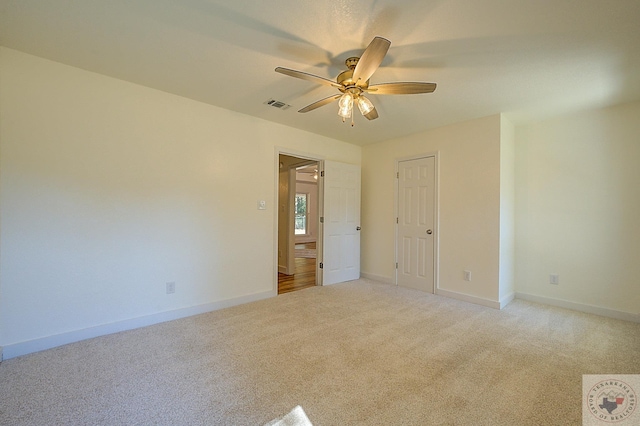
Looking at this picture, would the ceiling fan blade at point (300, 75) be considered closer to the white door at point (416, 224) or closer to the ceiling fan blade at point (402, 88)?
the ceiling fan blade at point (402, 88)

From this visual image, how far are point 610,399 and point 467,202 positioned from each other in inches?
91.3

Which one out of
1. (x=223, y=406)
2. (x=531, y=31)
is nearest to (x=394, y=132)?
(x=531, y=31)

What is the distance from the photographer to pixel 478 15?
1.70 m

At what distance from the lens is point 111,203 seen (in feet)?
8.51

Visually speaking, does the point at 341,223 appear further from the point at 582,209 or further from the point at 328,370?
the point at 582,209

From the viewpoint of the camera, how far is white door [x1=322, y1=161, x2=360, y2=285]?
441 cm

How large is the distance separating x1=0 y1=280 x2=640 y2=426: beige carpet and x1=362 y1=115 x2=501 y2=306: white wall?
0.60 meters

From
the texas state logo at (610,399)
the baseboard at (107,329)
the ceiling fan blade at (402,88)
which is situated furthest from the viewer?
the baseboard at (107,329)

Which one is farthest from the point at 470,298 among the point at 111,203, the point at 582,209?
the point at 111,203

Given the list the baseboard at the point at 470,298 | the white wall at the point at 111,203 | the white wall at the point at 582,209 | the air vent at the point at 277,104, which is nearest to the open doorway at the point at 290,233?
the white wall at the point at 111,203

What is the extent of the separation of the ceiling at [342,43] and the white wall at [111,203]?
28cm

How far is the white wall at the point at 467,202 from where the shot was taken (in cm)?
341

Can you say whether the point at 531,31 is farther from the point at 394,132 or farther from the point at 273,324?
the point at 273,324

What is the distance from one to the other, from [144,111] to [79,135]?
601mm
